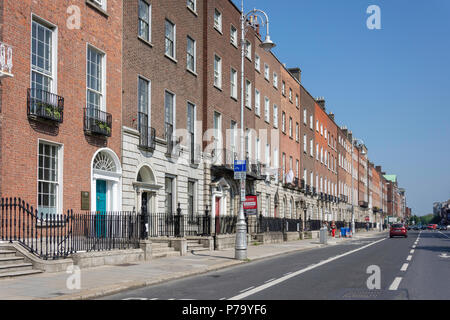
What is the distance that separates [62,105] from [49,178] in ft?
8.27

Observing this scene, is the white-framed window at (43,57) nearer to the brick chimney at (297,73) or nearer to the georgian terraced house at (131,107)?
the georgian terraced house at (131,107)

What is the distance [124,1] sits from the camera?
22.4m

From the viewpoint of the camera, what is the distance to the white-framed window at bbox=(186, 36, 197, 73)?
2883 cm

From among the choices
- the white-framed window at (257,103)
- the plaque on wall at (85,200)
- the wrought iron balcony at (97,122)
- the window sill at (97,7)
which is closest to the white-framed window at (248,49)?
the white-framed window at (257,103)

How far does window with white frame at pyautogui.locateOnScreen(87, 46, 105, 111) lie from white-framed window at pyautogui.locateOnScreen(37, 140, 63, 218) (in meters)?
2.59

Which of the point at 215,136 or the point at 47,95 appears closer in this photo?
the point at 47,95

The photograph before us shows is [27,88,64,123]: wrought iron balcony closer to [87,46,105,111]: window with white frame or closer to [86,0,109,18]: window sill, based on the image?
[87,46,105,111]: window with white frame

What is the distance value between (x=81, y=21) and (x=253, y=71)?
2097 centimetres

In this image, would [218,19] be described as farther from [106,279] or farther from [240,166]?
[106,279]

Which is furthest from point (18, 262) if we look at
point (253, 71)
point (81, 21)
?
point (253, 71)

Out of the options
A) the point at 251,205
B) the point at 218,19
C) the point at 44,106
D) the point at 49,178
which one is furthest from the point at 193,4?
the point at 49,178

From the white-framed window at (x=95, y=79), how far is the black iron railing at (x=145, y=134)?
2758 millimetres

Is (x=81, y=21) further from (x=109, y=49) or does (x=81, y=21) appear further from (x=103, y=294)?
(x=103, y=294)

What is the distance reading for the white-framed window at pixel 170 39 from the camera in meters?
26.3
